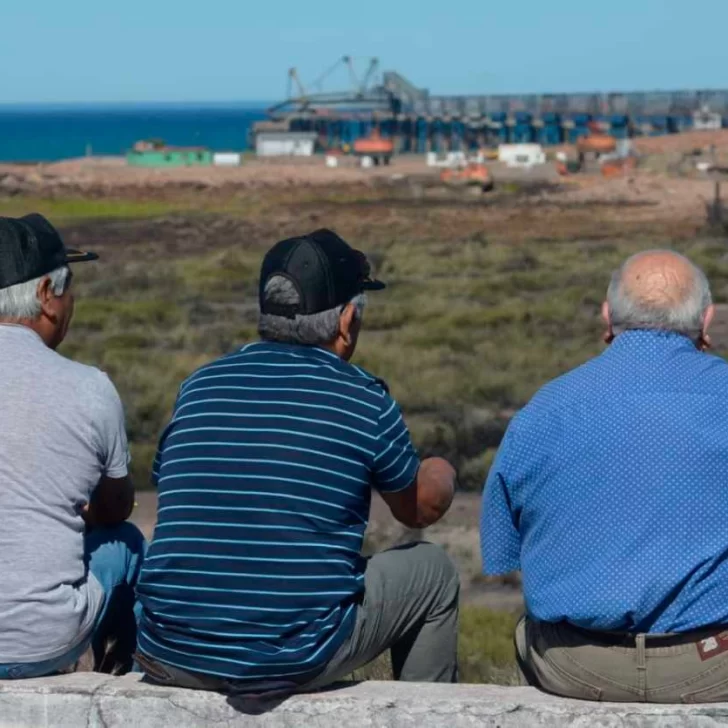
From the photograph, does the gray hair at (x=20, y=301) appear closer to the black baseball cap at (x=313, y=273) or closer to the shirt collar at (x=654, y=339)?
the black baseball cap at (x=313, y=273)

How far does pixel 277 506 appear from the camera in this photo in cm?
296

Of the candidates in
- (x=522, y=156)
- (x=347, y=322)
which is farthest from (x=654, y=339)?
(x=522, y=156)

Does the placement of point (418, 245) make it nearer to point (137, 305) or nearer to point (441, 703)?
point (137, 305)

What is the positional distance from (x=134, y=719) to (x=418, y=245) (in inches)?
1092

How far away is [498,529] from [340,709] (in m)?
0.52

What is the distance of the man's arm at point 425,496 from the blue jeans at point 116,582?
62 centimetres

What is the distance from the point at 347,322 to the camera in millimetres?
3209

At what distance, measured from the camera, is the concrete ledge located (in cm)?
291

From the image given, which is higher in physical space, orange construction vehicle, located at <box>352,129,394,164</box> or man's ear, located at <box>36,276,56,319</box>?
man's ear, located at <box>36,276,56,319</box>

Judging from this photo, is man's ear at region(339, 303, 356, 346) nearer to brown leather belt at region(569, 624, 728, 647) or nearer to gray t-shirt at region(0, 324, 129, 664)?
gray t-shirt at region(0, 324, 129, 664)

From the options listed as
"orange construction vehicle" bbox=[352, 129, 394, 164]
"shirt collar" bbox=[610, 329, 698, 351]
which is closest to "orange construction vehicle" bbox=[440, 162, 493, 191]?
"orange construction vehicle" bbox=[352, 129, 394, 164]

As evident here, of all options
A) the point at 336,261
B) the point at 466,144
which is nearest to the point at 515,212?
the point at 336,261

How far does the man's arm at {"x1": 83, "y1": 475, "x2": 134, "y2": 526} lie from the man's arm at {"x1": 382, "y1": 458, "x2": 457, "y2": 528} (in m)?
0.60

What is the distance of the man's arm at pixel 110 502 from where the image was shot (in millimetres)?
3277
